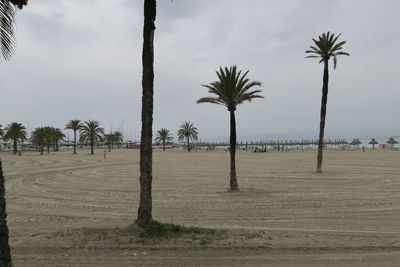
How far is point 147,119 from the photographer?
725 centimetres

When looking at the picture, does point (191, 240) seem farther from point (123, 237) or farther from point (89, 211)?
point (89, 211)

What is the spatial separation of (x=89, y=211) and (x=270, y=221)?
236 inches

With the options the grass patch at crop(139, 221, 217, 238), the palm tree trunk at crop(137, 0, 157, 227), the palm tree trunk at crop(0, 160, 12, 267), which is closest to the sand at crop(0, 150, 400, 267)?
the grass patch at crop(139, 221, 217, 238)

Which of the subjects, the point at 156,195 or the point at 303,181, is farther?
the point at 303,181

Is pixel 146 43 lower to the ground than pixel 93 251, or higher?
higher

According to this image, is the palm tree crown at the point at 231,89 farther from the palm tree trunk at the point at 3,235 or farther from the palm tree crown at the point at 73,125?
the palm tree crown at the point at 73,125

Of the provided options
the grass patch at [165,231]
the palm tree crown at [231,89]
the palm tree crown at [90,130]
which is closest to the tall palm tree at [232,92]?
the palm tree crown at [231,89]

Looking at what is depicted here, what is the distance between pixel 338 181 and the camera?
1698 centimetres

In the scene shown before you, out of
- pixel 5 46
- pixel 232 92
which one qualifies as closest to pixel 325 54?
pixel 232 92

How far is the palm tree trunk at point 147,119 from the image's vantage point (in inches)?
283

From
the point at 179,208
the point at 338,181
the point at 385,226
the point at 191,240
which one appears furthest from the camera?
the point at 338,181

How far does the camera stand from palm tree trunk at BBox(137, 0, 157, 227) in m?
7.20

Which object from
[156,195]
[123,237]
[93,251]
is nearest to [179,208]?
[156,195]

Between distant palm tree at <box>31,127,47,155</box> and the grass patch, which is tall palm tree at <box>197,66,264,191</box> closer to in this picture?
the grass patch
